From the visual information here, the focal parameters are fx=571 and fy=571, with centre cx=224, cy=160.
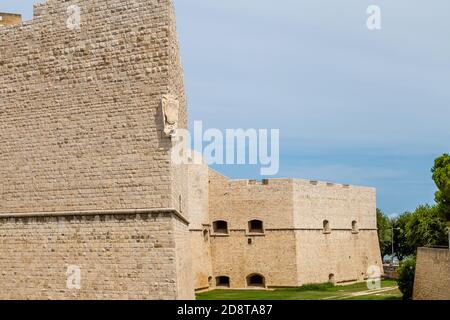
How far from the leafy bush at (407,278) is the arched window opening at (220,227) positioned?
10601 millimetres

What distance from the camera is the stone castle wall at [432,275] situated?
21.1m

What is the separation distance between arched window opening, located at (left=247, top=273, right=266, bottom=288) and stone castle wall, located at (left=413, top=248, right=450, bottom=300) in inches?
383

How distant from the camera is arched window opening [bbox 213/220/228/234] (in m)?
32.8

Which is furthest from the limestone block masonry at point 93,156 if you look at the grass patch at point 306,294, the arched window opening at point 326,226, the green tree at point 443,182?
the arched window opening at point 326,226

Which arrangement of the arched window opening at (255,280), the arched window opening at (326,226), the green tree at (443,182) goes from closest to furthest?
the green tree at (443,182)
the arched window opening at (255,280)
the arched window opening at (326,226)

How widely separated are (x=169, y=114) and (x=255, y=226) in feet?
65.2

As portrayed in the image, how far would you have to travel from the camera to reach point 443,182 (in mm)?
25484

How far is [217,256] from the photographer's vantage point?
3253 cm

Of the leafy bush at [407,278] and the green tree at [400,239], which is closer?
the leafy bush at [407,278]

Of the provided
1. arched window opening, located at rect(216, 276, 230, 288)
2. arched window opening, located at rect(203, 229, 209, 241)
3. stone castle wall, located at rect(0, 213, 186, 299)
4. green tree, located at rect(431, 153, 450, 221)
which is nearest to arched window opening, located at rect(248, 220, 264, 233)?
arched window opening, located at rect(203, 229, 209, 241)

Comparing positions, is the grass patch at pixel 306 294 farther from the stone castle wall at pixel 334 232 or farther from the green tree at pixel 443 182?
the green tree at pixel 443 182

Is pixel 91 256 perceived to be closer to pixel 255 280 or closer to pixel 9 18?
pixel 9 18

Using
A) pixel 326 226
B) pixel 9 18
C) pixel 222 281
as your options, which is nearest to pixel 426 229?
pixel 326 226
